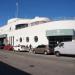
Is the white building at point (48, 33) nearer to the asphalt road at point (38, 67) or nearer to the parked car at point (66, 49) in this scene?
the parked car at point (66, 49)

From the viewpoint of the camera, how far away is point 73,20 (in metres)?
41.2

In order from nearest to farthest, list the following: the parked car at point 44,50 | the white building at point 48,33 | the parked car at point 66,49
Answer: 1. the parked car at point 66,49
2. the parked car at point 44,50
3. the white building at point 48,33

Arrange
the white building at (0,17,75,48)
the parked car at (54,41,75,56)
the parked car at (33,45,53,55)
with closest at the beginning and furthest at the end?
the parked car at (54,41,75,56), the parked car at (33,45,53,55), the white building at (0,17,75,48)

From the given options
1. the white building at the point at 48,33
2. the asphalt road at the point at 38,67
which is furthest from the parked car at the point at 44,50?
the asphalt road at the point at 38,67

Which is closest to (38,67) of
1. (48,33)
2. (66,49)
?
(66,49)

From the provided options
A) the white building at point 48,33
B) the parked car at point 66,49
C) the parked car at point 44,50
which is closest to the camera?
the parked car at point 66,49

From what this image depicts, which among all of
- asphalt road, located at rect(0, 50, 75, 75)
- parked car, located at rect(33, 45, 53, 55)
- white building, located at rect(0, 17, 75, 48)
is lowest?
asphalt road, located at rect(0, 50, 75, 75)

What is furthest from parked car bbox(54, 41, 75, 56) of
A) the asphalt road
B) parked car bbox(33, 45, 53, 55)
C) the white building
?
the asphalt road

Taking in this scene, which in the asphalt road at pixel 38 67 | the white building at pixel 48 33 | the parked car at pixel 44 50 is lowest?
the asphalt road at pixel 38 67

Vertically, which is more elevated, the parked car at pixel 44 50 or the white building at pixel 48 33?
the white building at pixel 48 33

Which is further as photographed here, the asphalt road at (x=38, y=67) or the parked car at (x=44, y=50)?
the parked car at (x=44, y=50)

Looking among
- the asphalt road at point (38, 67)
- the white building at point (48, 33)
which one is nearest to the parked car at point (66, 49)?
the white building at point (48, 33)

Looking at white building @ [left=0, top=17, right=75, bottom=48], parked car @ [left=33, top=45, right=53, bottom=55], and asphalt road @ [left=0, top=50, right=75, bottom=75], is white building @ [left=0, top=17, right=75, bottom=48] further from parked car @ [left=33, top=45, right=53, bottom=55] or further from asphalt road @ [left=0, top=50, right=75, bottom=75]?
asphalt road @ [left=0, top=50, right=75, bottom=75]

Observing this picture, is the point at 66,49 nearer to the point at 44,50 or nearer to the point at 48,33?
the point at 44,50
